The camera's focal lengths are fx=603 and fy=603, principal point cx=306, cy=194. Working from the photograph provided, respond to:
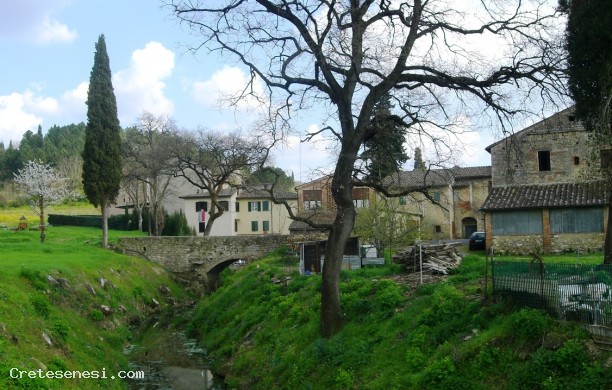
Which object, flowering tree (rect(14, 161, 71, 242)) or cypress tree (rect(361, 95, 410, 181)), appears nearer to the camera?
cypress tree (rect(361, 95, 410, 181))

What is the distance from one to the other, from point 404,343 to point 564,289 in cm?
462

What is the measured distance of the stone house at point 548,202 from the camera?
33.1m

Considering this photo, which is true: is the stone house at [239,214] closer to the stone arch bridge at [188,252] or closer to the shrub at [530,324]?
the stone arch bridge at [188,252]

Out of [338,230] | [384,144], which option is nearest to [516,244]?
[384,144]

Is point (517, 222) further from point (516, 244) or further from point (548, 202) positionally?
point (548, 202)

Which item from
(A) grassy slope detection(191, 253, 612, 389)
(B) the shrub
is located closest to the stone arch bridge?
(A) grassy slope detection(191, 253, 612, 389)

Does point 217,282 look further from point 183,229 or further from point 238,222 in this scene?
point 238,222

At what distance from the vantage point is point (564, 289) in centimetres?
1215

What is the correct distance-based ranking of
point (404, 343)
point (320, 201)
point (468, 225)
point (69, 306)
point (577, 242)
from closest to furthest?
point (404, 343)
point (69, 306)
point (577, 242)
point (320, 201)
point (468, 225)

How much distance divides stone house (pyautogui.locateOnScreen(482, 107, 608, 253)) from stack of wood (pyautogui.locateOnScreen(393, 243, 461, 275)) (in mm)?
9989

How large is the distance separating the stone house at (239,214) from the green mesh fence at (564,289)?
5680 centimetres

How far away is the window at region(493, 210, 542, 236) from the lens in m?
34.2

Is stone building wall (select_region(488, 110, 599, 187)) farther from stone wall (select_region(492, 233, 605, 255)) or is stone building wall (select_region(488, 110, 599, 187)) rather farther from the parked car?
the parked car

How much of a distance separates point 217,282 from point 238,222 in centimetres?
2690
